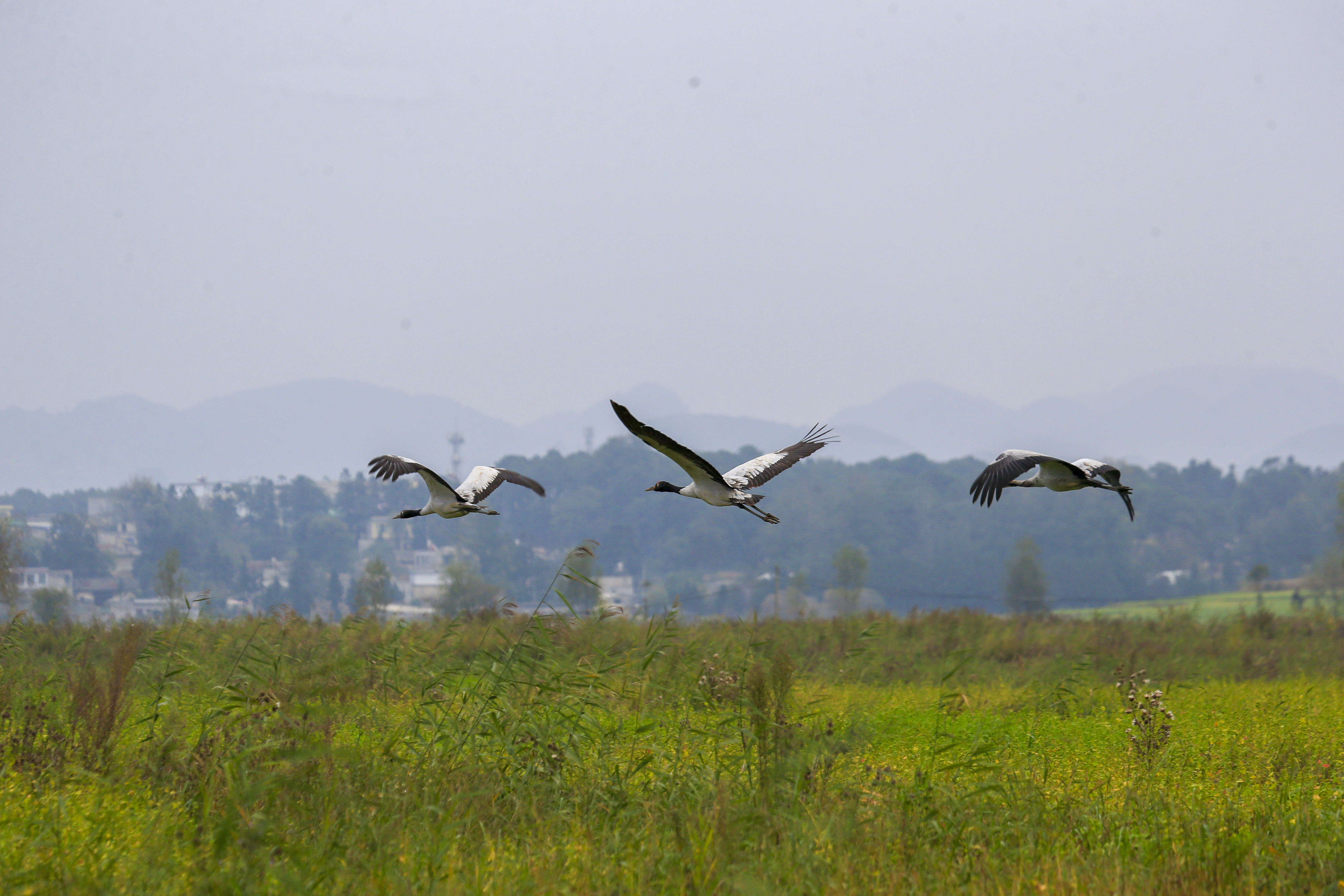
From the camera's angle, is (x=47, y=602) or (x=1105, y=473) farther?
(x=47, y=602)

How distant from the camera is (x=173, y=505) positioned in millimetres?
117750

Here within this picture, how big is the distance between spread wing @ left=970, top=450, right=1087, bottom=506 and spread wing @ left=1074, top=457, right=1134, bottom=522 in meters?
0.12

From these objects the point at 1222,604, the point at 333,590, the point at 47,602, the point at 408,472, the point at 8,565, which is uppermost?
the point at 408,472

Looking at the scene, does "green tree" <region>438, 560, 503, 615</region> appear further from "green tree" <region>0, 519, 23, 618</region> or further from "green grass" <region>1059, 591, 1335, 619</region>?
"green grass" <region>1059, 591, 1335, 619</region>

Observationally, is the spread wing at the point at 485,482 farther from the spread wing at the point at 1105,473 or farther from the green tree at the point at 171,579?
the green tree at the point at 171,579

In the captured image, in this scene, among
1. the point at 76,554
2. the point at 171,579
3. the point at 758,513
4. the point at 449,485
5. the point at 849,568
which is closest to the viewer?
the point at 758,513

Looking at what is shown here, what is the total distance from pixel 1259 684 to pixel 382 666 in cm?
1273

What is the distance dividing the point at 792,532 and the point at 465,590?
179ft

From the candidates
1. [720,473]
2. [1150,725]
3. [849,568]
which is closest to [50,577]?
[849,568]

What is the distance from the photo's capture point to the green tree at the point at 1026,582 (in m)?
58.9

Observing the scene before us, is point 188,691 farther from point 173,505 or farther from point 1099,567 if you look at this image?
point 173,505

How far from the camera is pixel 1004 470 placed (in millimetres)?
8180

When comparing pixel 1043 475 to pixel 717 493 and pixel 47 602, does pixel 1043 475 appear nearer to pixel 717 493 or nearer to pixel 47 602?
pixel 717 493

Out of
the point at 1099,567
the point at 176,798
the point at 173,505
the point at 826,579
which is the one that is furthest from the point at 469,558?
the point at 176,798
